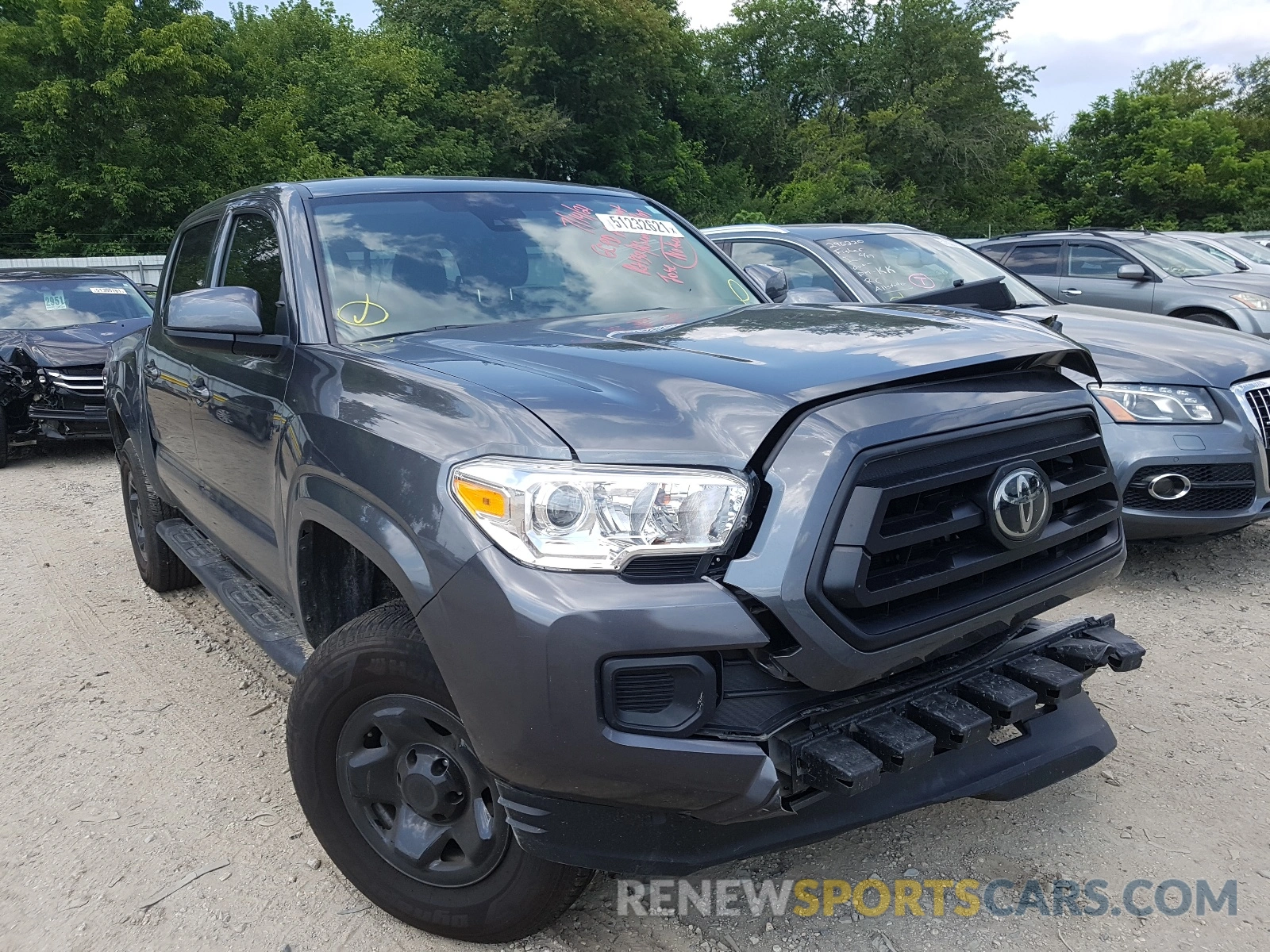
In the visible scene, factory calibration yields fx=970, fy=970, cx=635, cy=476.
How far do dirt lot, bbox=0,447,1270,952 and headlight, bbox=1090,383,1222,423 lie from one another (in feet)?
2.70

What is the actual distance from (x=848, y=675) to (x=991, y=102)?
1951 inches

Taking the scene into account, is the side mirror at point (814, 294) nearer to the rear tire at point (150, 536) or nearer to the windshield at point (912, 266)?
the windshield at point (912, 266)

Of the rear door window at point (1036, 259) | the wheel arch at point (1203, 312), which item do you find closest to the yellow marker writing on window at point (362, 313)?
the wheel arch at point (1203, 312)

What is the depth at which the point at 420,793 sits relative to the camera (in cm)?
218

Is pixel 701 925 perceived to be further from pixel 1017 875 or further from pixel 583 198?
pixel 583 198

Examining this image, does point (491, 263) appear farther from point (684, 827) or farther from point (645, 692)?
point (684, 827)

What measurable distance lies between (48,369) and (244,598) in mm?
6710

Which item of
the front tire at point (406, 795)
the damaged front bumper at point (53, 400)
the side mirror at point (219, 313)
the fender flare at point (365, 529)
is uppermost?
the side mirror at point (219, 313)

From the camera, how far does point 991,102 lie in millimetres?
45188

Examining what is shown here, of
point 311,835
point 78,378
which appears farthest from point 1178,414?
point 78,378

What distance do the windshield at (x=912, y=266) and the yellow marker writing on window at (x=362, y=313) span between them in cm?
379

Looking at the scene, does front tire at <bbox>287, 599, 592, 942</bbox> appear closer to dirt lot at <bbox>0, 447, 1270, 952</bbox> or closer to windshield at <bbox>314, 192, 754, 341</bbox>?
dirt lot at <bbox>0, 447, 1270, 952</bbox>

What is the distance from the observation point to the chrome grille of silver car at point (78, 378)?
8719 millimetres

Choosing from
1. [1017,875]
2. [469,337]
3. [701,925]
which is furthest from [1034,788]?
[469,337]
